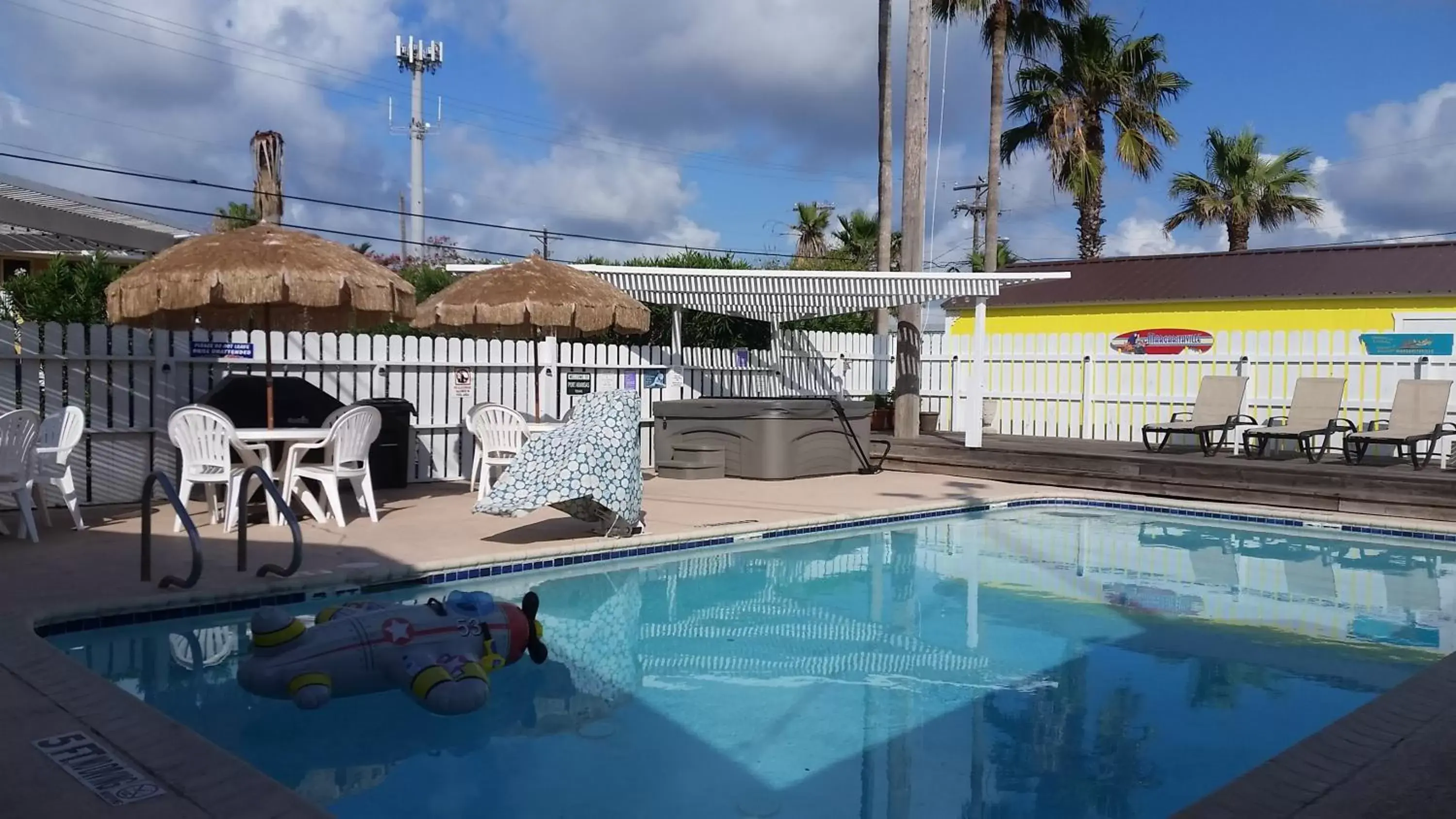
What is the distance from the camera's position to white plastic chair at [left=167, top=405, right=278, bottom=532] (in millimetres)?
7320

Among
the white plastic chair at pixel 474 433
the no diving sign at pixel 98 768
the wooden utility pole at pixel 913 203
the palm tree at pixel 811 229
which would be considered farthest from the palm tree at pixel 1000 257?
the no diving sign at pixel 98 768

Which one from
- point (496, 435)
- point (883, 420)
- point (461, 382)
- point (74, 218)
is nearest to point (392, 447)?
point (461, 382)

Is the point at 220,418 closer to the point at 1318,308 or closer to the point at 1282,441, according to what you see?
the point at 1282,441

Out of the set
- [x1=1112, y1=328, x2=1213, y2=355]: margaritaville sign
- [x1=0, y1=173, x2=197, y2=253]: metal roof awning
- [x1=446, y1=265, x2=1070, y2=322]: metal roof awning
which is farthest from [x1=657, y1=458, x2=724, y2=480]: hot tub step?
[x1=1112, y1=328, x2=1213, y2=355]: margaritaville sign

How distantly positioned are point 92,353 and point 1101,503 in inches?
392

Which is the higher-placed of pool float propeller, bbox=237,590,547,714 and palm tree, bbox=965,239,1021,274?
palm tree, bbox=965,239,1021,274

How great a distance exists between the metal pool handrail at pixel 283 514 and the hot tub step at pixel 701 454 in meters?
6.57

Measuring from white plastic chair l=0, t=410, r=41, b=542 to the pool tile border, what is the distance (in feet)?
7.09

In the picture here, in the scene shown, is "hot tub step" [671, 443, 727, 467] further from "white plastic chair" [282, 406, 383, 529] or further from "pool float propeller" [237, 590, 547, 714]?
"pool float propeller" [237, 590, 547, 714]

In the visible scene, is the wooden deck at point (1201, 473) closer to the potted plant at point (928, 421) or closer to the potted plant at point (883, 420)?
the potted plant at point (883, 420)

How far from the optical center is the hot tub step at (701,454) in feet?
40.8

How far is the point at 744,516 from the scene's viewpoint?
9336 mm

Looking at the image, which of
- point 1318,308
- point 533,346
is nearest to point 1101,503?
point 533,346

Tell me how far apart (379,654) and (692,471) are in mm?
7944
